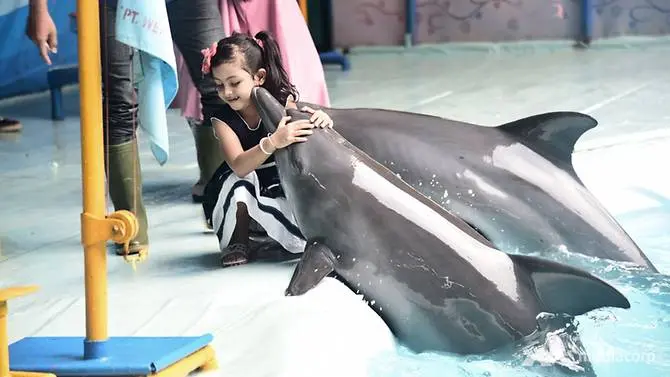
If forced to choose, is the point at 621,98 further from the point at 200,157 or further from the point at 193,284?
the point at 193,284

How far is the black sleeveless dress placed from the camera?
437 centimetres

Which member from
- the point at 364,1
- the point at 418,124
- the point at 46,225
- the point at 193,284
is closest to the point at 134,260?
the point at 193,284

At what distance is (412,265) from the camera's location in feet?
12.1

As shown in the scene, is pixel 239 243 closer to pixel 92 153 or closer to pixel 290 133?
pixel 290 133

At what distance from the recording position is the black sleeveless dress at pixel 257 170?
4.37m

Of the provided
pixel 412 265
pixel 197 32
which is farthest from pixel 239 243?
pixel 197 32

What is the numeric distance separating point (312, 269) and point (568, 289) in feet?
2.60

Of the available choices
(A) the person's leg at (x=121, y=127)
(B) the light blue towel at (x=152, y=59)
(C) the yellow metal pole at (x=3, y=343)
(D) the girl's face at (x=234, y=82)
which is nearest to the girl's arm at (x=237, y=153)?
(D) the girl's face at (x=234, y=82)

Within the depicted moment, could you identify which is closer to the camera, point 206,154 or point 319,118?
point 319,118

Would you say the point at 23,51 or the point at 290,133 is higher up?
the point at 290,133

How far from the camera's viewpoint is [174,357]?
10.0ft

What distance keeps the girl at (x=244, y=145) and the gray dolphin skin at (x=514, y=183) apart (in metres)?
0.29

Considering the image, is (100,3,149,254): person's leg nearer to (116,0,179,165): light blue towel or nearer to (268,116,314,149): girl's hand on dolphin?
(116,0,179,165): light blue towel

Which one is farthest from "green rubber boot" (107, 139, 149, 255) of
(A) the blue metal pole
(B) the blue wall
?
(A) the blue metal pole
